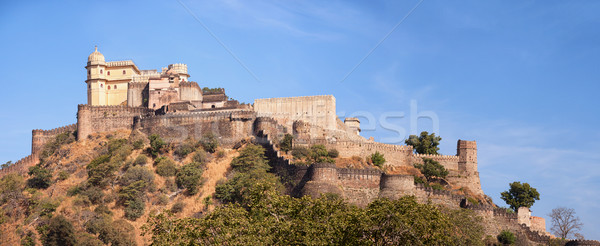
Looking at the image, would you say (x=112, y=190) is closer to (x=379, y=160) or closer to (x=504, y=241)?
(x=379, y=160)

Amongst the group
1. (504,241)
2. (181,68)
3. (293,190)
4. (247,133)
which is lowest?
(504,241)

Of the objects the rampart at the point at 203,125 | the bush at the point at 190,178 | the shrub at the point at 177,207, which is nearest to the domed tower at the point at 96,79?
the rampart at the point at 203,125

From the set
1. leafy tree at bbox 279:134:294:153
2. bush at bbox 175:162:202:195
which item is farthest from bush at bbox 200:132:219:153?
leafy tree at bbox 279:134:294:153

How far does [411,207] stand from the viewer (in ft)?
138

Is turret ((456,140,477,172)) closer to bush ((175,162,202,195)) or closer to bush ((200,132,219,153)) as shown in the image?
bush ((200,132,219,153))

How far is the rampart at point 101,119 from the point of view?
79.6m

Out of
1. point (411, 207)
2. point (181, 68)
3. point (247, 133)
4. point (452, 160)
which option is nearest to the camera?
point (411, 207)

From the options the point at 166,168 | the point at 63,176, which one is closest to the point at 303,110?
the point at 166,168

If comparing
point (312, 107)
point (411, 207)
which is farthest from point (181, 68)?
point (411, 207)

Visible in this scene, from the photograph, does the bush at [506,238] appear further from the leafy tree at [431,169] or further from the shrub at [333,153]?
the shrub at [333,153]

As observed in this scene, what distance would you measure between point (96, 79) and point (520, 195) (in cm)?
4822

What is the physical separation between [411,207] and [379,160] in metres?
33.7

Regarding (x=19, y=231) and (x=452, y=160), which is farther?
(x=452, y=160)

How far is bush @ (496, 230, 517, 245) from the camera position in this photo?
59.8m
